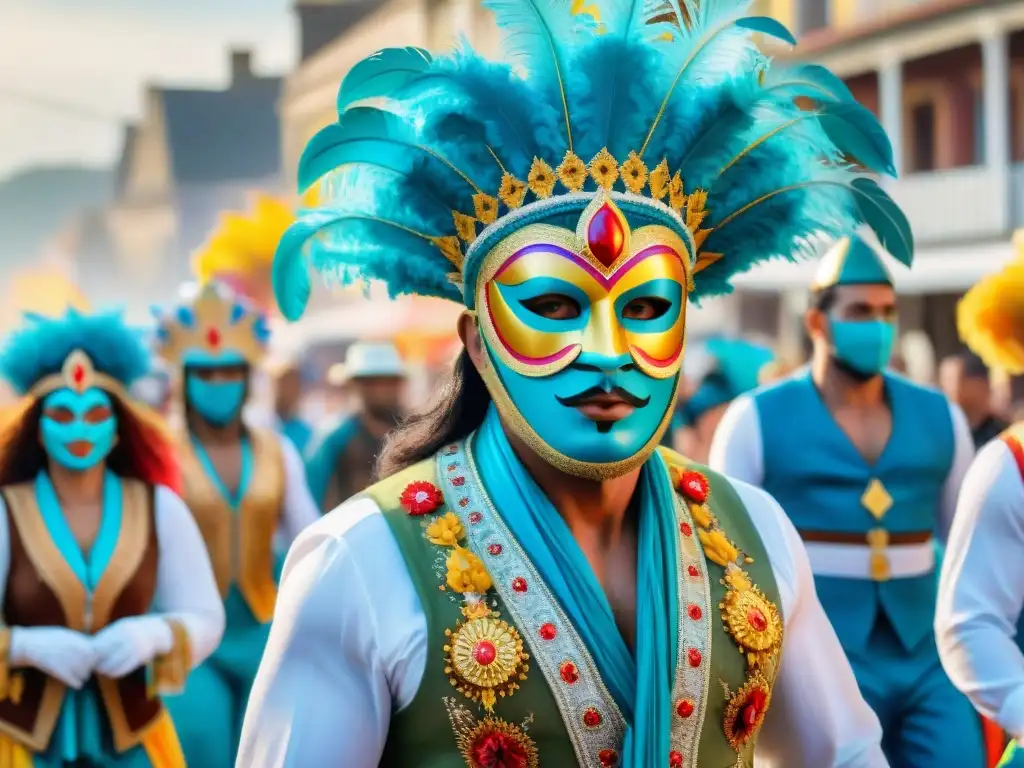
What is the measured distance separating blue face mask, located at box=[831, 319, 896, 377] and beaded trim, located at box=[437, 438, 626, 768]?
3.37 meters

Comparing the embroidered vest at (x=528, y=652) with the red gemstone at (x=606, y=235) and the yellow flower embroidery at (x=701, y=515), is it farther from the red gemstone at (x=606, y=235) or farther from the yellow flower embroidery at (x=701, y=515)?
the red gemstone at (x=606, y=235)

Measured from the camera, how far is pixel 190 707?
6699 mm

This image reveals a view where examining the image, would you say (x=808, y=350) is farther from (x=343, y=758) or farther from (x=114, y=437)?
(x=343, y=758)

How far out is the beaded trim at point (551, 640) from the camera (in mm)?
2963

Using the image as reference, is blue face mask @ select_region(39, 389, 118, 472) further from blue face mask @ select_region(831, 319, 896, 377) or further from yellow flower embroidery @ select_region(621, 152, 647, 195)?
yellow flower embroidery @ select_region(621, 152, 647, 195)

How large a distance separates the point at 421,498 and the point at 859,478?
327cm

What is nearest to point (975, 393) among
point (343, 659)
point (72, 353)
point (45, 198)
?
point (72, 353)

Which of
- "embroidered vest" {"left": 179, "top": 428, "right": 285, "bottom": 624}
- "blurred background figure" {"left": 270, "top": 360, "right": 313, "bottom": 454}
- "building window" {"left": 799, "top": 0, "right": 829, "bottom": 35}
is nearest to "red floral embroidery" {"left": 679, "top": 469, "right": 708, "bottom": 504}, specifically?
"embroidered vest" {"left": 179, "top": 428, "right": 285, "bottom": 624}

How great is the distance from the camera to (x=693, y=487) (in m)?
3.39

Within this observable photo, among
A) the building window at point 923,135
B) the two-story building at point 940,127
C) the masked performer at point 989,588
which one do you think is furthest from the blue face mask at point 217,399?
the building window at point 923,135

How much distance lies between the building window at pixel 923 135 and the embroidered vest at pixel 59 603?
1906cm

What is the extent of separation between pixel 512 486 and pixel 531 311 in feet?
1.10

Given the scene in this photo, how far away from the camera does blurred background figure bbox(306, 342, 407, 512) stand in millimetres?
9219

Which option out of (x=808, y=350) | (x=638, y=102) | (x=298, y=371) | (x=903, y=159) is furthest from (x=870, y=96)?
(x=638, y=102)
